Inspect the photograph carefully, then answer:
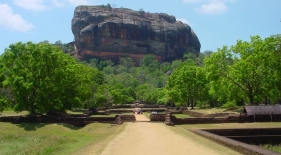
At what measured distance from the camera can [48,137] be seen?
20750mm

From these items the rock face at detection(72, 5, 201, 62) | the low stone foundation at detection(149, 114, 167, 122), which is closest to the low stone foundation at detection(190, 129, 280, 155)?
the low stone foundation at detection(149, 114, 167, 122)

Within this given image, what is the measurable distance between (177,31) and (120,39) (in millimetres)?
28241

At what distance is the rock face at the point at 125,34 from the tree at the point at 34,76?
348 feet

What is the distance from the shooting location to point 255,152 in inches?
454

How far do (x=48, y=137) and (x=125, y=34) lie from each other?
405ft

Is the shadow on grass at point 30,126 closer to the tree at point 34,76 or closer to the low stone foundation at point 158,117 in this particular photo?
the tree at point 34,76

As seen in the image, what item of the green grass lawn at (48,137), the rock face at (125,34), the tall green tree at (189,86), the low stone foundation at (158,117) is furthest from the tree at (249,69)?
the rock face at (125,34)

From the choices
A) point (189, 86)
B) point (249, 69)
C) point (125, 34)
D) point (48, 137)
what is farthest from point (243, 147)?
point (125, 34)

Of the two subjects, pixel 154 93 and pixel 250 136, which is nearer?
pixel 250 136

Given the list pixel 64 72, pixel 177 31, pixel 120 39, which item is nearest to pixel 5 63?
pixel 64 72

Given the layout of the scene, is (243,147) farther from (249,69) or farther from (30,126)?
(249,69)

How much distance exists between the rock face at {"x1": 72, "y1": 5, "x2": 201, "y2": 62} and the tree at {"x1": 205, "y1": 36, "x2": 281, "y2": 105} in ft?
342

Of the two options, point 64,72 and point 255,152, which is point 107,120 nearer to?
point 64,72

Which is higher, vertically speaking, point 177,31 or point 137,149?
point 177,31
